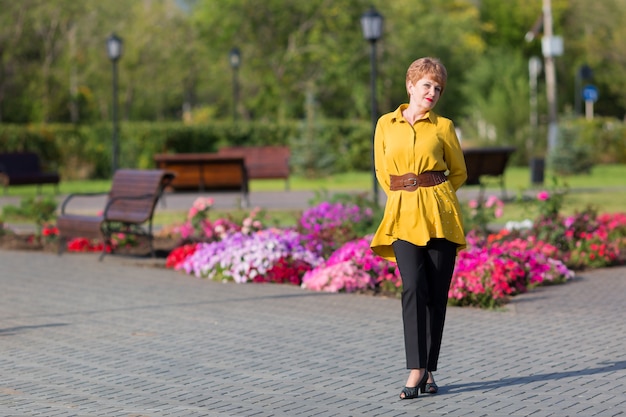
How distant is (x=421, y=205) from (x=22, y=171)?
64.5 ft

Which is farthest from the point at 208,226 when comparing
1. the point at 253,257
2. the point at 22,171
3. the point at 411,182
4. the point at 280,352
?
the point at 22,171

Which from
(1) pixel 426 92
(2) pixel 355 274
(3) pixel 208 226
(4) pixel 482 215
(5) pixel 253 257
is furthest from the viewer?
(3) pixel 208 226

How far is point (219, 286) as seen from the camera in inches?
438

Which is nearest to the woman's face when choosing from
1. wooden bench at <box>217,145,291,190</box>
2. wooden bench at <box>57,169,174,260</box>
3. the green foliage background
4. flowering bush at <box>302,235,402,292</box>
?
flowering bush at <box>302,235,402,292</box>

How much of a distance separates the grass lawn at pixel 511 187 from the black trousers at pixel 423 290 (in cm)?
1038

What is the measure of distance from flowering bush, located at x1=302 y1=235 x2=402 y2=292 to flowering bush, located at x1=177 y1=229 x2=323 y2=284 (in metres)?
0.41

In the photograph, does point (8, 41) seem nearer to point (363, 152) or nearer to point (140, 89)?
point (363, 152)

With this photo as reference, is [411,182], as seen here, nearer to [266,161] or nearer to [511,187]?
[266,161]

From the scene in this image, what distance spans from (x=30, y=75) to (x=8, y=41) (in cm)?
156

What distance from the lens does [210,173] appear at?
21.5m

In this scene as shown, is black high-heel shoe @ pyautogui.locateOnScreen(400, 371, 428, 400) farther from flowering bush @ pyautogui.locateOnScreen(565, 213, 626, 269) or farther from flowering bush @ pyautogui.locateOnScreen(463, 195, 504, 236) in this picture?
flowering bush @ pyautogui.locateOnScreen(463, 195, 504, 236)

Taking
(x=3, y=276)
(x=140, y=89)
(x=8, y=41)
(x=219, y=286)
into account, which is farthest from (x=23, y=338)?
(x=140, y=89)

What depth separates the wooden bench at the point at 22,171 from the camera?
24.6 m

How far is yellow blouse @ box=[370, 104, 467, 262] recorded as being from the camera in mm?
6426
